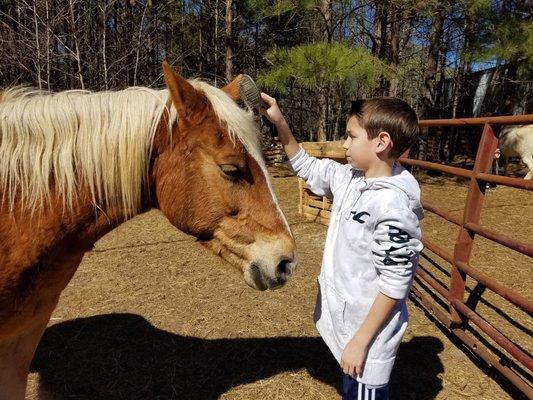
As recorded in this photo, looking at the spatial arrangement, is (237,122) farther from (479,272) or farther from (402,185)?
(479,272)

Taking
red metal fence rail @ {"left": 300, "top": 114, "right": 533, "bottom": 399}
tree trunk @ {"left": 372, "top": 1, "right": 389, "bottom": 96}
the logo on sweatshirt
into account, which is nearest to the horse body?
tree trunk @ {"left": 372, "top": 1, "right": 389, "bottom": 96}

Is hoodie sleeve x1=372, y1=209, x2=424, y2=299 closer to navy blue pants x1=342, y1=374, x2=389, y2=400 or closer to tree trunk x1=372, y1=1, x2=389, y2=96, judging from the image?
navy blue pants x1=342, y1=374, x2=389, y2=400

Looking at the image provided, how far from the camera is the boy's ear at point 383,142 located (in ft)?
4.90

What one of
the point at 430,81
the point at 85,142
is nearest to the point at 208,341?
the point at 85,142

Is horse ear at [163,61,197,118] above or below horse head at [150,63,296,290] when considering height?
above

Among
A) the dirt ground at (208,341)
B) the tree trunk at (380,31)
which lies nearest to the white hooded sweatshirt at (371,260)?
the dirt ground at (208,341)

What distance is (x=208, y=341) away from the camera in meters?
3.06

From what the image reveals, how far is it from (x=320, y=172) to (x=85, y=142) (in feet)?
3.68

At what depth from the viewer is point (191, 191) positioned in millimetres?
1637

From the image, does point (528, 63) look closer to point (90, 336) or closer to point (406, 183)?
point (406, 183)

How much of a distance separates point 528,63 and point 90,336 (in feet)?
33.9

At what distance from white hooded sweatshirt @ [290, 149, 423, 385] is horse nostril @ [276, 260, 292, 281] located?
0.18 m

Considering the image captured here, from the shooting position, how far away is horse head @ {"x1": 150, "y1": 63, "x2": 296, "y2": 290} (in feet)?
5.33

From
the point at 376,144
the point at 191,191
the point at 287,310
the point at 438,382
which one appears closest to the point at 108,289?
the point at 287,310
